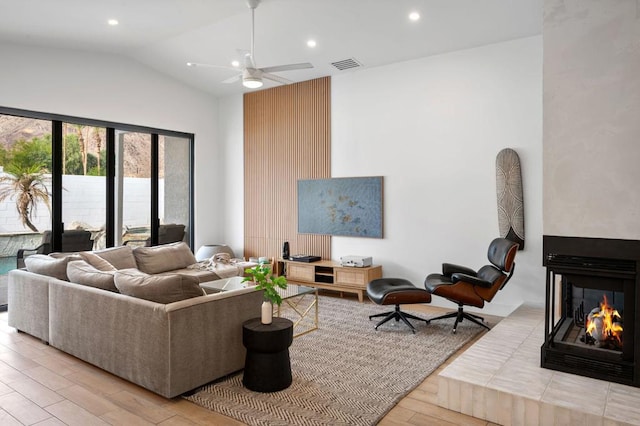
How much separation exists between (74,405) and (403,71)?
516cm

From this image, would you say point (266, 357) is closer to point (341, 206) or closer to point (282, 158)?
point (341, 206)

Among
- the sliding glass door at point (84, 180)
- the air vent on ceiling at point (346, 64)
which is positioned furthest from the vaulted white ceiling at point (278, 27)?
the sliding glass door at point (84, 180)

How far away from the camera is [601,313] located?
3035mm

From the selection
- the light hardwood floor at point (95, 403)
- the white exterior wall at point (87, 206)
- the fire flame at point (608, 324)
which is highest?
the white exterior wall at point (87, 206)

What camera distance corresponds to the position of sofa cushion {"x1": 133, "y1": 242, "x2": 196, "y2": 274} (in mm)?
5672

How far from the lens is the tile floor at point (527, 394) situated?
2416 mm

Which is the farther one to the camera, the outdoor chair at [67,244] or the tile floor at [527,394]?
the outdoor chair at [67,244]

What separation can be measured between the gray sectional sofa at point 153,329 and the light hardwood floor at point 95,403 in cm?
10

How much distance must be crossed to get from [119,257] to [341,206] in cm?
306

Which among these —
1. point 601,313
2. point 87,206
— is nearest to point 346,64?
point 87,206

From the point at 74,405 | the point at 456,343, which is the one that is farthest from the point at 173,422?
the point at 456,343

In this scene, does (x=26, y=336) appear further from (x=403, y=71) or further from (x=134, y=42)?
(x=403, y=71)

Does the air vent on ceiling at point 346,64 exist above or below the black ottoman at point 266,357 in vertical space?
above

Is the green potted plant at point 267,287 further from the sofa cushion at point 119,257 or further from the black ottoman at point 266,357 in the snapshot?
the sofa cushion at point 119,257
